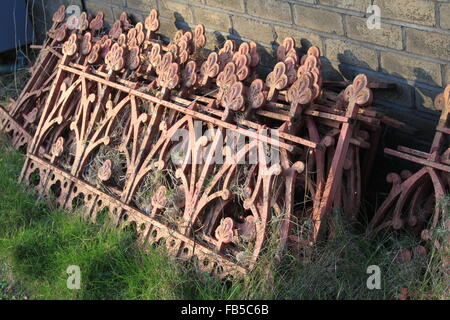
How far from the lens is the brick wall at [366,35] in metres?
3.66

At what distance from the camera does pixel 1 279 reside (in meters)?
4.11

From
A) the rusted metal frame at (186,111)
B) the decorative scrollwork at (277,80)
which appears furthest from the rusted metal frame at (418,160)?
the decorative scrollwork at (277,80)

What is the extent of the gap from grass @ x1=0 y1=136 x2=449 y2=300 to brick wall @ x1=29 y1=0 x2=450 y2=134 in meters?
0.83

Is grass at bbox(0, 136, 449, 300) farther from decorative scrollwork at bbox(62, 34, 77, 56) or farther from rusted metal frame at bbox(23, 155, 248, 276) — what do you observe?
decorative scrollwork at bbox(62, 34, 77, 56)

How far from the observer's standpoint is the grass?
11.0ft

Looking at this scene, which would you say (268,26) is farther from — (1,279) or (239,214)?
(1,279)

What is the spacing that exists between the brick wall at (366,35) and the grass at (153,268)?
832 millimetres

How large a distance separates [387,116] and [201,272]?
4.33 feet

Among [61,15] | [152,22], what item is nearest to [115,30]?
[152,22]

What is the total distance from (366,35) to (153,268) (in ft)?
5.64

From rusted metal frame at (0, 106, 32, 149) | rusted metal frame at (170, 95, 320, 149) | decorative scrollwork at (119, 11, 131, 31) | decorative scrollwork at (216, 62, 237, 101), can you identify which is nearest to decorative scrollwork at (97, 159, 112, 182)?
rusted metal frame at (170, 95, 320, 149)

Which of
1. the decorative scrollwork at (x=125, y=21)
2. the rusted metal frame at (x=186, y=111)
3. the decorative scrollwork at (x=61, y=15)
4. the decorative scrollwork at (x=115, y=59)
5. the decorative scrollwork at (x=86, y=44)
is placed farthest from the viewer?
the decorative scrollwork at (x=61, y=15)

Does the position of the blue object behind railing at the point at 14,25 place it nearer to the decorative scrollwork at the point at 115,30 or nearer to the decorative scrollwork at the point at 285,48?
the decorative scrollwork at the point at 115,30

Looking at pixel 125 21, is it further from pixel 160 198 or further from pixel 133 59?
pixel 160 198
